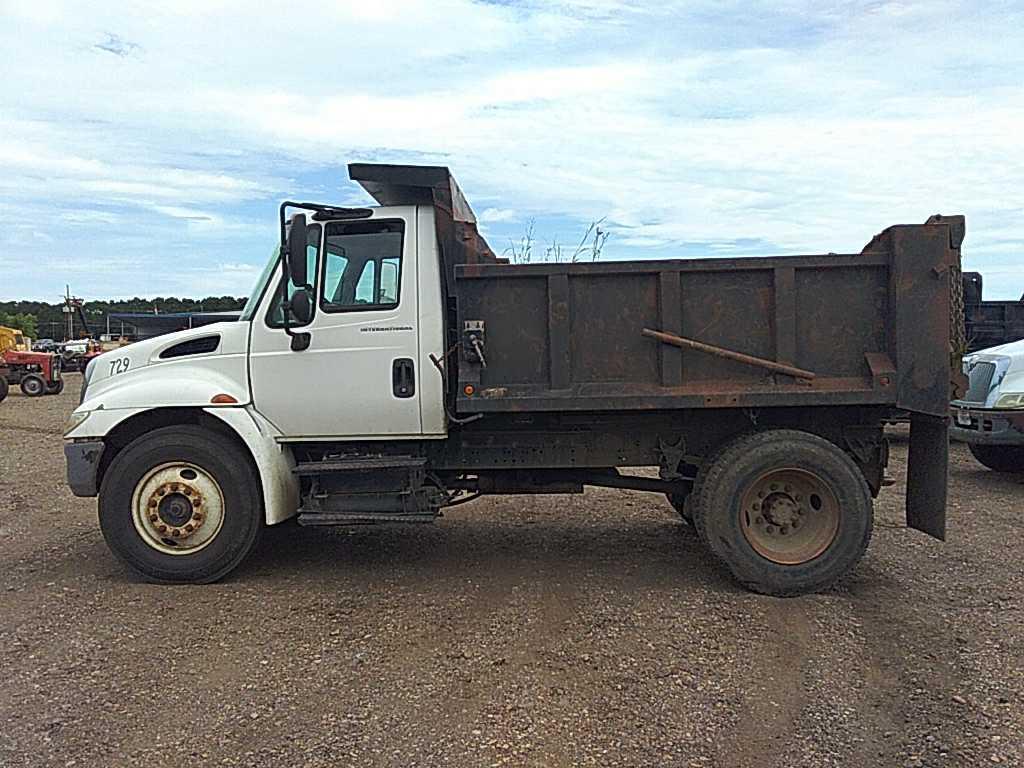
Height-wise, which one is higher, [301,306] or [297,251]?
[297,251]

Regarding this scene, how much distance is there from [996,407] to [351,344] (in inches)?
275

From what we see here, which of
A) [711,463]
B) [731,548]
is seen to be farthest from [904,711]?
[711,463]

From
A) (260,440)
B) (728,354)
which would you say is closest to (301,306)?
(260,440)

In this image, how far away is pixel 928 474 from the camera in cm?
632

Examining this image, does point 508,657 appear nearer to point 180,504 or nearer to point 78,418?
point 180,504

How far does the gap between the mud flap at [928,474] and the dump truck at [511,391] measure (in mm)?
15

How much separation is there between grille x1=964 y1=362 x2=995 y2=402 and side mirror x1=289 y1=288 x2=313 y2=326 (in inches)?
282

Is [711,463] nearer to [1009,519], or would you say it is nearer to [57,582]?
[1009,519]

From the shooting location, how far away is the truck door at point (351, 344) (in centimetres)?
628

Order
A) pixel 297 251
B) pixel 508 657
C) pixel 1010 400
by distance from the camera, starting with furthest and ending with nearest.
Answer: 1. pixel 1010 400
2. pixel 297 251
3. pixel 508 657

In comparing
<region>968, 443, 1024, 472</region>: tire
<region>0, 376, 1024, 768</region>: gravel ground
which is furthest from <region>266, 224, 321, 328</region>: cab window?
<region>968, 443, 1024, 472</region>: tire

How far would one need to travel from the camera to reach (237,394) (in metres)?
6.36

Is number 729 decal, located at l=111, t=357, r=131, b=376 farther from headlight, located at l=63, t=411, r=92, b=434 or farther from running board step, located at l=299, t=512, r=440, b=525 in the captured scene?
running board step, located at l=299, t=512, r=440, b=525

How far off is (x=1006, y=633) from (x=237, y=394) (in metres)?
4.87
